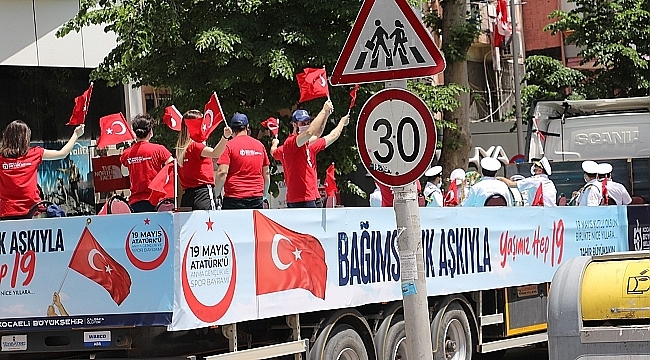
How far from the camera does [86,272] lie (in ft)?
27.0

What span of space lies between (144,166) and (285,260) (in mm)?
1817

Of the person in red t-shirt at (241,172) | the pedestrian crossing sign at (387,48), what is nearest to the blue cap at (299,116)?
the person in red t-shirt at (241,172)

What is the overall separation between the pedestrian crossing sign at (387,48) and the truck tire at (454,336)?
433 centimetres

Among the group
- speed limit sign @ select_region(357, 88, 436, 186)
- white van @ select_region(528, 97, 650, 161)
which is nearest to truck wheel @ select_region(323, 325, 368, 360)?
speed limit sign @ select_region(357, 88, 436, 186)

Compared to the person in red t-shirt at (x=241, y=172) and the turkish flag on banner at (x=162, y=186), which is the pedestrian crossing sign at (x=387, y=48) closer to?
the turkish flag on banner at (x=162, y=186)

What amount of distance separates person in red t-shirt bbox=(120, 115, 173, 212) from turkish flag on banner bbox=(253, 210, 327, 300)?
1.55m

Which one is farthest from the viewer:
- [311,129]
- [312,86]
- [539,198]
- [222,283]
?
[539,198]

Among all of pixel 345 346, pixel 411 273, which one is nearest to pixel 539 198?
pixel 345 346

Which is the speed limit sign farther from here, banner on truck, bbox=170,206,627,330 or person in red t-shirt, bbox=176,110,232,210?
person in red t-shirt, bbox=176,110,232,210

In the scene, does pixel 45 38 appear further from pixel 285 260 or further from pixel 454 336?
pixel 285 260

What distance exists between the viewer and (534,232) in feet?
41.8

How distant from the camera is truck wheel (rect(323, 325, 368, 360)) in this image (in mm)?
9578

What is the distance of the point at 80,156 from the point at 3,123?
1.41m

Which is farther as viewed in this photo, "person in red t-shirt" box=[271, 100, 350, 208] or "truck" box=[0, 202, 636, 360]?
"person in red t-shirt" box=[271, 100, 350, 208]
